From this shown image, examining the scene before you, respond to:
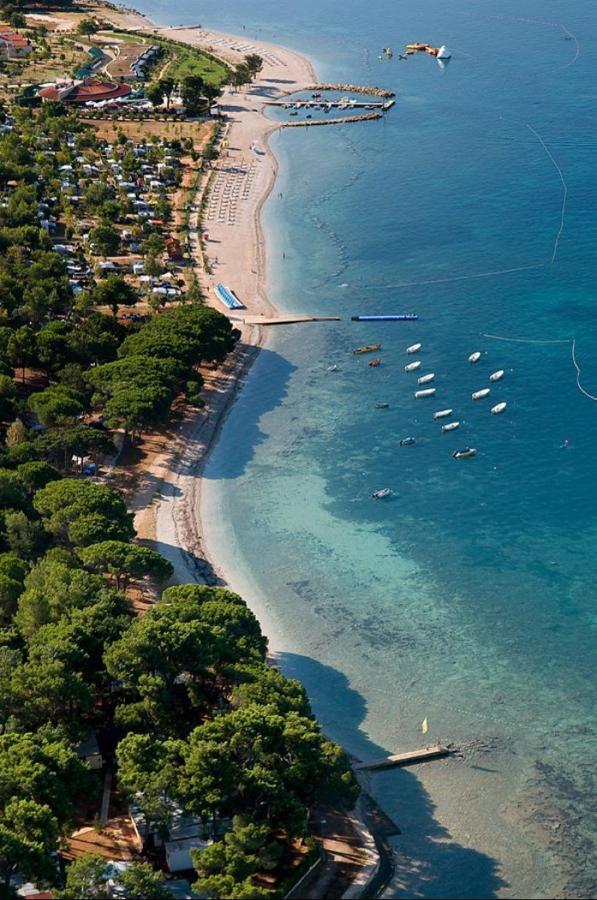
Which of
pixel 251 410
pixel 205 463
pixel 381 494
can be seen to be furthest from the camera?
pixel 251 410

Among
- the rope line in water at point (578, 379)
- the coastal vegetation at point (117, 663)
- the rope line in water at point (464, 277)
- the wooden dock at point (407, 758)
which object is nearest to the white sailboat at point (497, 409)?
the rope line in water at point (578, 379)

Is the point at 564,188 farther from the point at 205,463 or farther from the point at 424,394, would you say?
the point at 205,463

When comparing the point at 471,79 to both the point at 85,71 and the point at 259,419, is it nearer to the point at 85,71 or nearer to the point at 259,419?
the point at 85,71

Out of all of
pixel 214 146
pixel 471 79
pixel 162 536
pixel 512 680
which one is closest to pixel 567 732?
pixel 512 680

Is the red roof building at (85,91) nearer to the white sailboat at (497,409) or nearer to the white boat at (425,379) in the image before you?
the white boat at (425,379)

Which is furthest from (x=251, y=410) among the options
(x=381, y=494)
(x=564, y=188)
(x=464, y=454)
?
(x=564, y=188)
